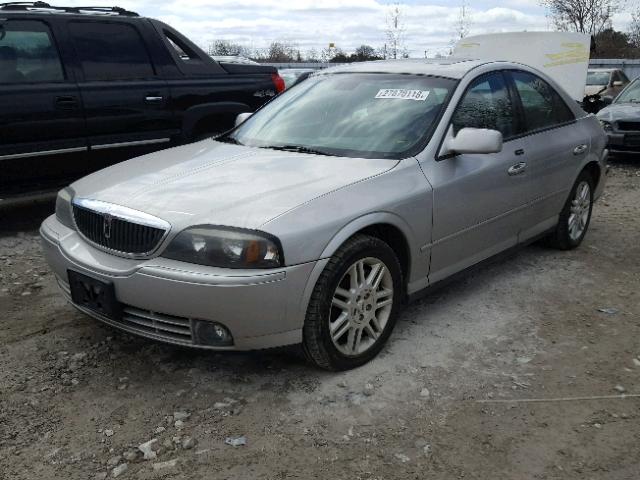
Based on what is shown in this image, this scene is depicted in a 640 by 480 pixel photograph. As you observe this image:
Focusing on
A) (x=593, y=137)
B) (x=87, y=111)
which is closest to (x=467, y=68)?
(x=593, y=137)

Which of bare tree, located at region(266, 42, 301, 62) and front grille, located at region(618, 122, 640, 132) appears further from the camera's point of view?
bare tree, located at region(266, 42, 301, 62)

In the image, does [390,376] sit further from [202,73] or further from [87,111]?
[202,73]

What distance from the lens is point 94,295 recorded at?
300 centimetres

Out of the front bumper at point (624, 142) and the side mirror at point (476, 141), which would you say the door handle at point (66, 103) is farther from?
the front bumper at point (624, 142)

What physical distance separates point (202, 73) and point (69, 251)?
3.61 m

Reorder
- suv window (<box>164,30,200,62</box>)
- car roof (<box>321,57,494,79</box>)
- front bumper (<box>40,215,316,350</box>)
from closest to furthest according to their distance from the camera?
front bumper (<box>40,215,316,350</box>) → car roof (<box>321,57,494,79</box>) → suv window (<box>164,30,200,62</box>)

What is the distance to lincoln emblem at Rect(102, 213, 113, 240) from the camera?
118 inches

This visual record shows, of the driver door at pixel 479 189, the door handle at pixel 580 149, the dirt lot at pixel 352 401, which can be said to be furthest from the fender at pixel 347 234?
the door handle at pixel 580 149

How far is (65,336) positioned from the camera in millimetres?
3590

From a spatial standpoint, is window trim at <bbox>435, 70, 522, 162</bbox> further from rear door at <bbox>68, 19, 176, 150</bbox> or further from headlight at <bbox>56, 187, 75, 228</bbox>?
rear door at <bbox>68, 19, 176, 150</bbox>

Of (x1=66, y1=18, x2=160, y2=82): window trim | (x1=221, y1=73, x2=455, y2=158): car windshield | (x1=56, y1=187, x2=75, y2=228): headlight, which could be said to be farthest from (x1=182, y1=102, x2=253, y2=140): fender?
(x1=56, y1=187, x2=75, y2=228): headlight

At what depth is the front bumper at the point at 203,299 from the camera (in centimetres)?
270

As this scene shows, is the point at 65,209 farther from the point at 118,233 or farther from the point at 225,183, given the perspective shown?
the point at 225,183

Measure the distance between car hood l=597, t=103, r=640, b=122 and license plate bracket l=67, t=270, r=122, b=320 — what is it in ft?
28.7
